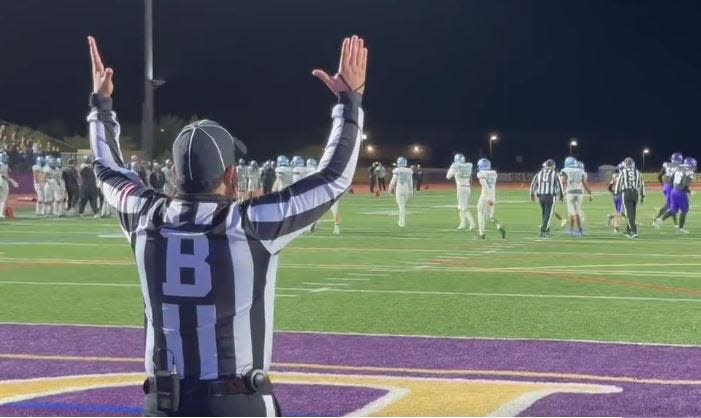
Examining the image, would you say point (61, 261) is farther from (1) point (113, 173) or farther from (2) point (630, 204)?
(1) point (113, 173)

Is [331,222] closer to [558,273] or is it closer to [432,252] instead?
[432,252]

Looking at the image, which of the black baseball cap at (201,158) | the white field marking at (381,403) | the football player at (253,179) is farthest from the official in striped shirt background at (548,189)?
the black baseball cap at (201,158)

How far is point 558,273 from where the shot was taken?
1363cm

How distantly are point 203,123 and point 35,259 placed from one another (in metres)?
13.3

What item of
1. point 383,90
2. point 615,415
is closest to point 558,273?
point 615,415

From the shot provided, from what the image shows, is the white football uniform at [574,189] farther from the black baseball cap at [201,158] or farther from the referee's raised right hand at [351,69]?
the black baseball cap at [201,158]

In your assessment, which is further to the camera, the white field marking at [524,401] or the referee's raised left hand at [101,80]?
the white field marking at [524,401]

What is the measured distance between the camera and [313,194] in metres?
3.25

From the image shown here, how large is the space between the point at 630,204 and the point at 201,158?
18.8 meters


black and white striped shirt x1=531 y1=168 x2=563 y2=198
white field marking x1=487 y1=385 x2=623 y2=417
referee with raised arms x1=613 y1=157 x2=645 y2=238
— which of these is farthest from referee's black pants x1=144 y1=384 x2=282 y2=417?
referee with raised arms x1=613 y1=157 x2=645 y2=238

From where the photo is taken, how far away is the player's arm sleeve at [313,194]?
3.19 metres

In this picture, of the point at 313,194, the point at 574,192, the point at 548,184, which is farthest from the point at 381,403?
the point at 574,192

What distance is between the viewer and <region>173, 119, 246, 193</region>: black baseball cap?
317 cm

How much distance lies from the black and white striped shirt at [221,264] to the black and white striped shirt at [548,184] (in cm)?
1809
